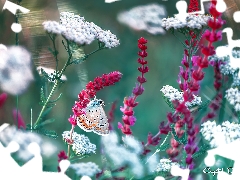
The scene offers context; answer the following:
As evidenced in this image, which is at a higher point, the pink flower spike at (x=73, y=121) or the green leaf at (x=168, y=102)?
the green leaf at (x=168, y=102)

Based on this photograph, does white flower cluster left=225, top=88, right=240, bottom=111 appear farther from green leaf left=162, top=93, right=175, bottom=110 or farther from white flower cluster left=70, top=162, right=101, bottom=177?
white flower cluster left=70, top=162, right=101, bottom=177

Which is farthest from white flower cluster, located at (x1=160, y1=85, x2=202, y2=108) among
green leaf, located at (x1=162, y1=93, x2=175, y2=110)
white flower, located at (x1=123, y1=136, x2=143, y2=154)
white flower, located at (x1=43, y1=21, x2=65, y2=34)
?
white flower, located at (x1=43, y1=21, x2=65, y2=34)

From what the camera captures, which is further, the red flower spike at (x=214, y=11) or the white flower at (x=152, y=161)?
the white flower at (x=152, y=161)

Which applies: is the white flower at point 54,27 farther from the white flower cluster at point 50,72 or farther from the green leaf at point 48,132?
the green leaf at point 48,132

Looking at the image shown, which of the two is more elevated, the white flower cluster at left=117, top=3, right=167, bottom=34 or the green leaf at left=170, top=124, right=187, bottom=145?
the white flower cluster at left=117, top=3, right=167, bottom=34

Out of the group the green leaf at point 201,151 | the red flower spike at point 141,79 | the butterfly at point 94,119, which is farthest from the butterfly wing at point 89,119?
the green leaf at point 201,151

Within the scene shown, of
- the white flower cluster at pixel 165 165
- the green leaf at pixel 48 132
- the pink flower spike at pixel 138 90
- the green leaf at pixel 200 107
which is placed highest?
the pink flower spike at pixel 138 90
